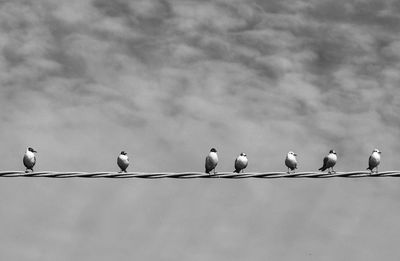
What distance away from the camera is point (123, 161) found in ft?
93.8

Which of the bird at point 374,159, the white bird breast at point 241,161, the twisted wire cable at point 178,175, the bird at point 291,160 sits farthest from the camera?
the bird at point 291,160

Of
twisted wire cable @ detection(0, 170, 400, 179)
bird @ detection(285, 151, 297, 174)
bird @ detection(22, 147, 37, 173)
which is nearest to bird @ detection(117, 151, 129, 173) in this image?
bird @ detection(22, 147, 37, 173)

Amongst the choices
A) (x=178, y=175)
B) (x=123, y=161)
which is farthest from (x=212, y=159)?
(x=178, y=175)

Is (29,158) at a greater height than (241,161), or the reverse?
(241,161)

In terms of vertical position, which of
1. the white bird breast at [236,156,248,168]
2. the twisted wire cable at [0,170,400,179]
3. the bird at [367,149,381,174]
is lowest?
the twisted wire cable at [0,170,400,179]

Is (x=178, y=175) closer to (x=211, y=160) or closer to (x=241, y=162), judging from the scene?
(x=211, y=160)

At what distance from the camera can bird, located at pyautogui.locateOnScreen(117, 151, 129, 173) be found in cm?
2852

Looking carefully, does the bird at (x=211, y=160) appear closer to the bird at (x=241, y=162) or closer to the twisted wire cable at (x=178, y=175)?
the bird at (x=241, y=162)

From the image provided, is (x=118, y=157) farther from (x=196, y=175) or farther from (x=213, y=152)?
(x=196, y=175)

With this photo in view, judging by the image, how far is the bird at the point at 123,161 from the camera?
28516 mm

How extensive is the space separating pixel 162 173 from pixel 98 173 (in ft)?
4.31

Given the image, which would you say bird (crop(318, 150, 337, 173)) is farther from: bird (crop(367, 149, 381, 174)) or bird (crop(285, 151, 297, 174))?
bird (crop(367, 149, 381, 174))

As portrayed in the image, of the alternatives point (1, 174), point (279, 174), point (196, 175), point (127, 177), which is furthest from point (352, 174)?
point (1, 174)

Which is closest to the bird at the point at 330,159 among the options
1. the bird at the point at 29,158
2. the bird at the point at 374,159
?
the bird at the point at 374,159
